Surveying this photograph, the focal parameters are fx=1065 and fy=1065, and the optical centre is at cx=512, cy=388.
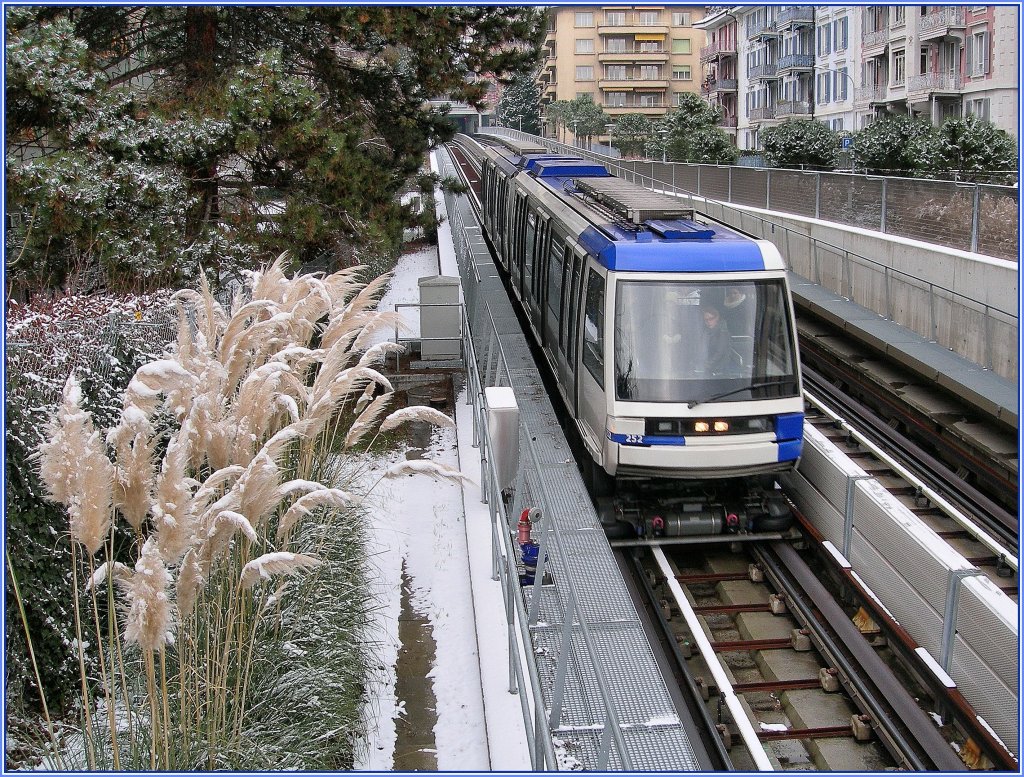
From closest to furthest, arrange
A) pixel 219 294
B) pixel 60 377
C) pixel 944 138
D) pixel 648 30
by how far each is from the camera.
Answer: pixel 60 377 < pixel 219 294 < pixel 944 138 < pixel 648 30

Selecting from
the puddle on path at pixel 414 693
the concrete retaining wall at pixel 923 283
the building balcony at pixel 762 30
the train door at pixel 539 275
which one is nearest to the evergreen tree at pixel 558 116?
the building balcony at pixel 762 30

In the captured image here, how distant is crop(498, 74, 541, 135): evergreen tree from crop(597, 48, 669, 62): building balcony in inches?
676

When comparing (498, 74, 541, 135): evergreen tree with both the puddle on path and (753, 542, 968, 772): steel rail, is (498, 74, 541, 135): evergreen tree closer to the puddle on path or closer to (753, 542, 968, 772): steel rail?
(753, 542, 968, 772): steel rail

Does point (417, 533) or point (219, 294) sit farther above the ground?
point (219, 294)

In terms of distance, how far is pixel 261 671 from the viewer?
20.1 ft

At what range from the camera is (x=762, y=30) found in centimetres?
5584

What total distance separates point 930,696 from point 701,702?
1.68 meters

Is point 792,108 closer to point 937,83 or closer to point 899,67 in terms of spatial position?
point 899,67

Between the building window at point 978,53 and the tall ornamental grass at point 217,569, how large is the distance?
33264 mm

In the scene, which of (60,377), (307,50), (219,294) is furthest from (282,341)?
(307,50)

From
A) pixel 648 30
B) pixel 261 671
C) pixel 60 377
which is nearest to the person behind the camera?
pixel 261 671

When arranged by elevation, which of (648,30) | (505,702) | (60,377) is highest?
(648,30)

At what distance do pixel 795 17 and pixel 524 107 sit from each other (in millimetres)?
56936

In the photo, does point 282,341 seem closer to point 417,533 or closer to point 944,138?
point 417,533
